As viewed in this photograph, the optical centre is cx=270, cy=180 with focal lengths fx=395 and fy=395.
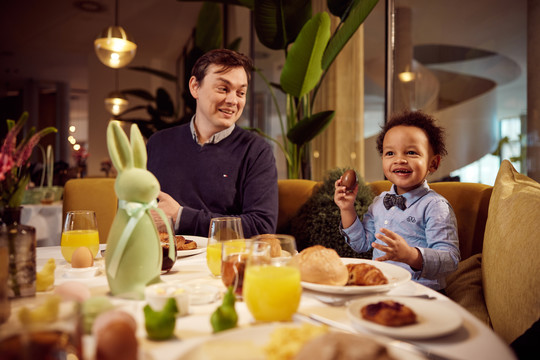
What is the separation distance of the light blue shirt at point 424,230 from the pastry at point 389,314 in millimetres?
669

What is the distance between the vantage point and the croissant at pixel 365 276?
0.89 metres

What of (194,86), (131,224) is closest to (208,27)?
(194,86)

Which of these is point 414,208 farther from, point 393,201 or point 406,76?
point 406,76

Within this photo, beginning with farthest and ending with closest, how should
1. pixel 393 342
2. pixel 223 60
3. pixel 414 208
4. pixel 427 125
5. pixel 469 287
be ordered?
1. pixel 223 60
2. pixel 427 125
3. pixel 414 208
4. pixel 469 287
5. pixel 393 342

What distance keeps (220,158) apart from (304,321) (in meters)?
1.40

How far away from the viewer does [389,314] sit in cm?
66

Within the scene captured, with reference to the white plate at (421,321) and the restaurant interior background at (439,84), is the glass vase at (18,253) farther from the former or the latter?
the restaurant interior background at (439,84)

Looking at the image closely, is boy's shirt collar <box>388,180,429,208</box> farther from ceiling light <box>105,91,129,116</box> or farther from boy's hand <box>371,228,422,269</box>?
ceiling light <box>105,91,129,116</box>

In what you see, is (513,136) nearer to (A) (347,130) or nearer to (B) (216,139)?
(A) (347,130)

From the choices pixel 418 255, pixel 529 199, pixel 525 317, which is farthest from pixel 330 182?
pixel 525 317

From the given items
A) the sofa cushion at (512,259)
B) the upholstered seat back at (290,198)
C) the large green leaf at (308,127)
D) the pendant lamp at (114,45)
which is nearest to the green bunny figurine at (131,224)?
the sofa cushion at (512,259)

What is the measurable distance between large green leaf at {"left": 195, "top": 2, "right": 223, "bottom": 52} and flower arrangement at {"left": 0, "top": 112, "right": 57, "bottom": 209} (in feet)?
10.7

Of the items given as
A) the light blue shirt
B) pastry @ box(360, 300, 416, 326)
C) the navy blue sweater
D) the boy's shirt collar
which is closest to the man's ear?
the navy blue sweater

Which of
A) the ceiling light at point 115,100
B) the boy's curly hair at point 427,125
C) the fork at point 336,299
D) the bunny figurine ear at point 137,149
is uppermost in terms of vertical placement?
the ceiling light at point 115,100
